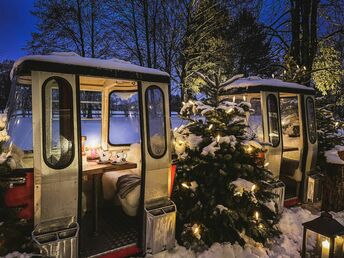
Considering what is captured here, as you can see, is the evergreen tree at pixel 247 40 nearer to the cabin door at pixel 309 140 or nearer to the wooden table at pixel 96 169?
the cabin door at pixel 309 140

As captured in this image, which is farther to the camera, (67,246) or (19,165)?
(19,165)

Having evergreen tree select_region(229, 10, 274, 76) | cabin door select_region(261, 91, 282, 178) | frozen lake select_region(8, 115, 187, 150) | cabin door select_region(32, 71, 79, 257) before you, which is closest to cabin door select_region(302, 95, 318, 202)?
cabin door select_region(261, 91, 282, 178)

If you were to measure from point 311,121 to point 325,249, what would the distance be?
12.8 ft

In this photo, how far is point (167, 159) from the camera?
4496mm

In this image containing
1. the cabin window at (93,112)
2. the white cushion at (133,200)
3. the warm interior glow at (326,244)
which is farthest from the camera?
the cabin window at (93,112)

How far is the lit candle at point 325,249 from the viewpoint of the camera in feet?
12.9

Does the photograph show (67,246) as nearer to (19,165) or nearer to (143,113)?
(19,165)

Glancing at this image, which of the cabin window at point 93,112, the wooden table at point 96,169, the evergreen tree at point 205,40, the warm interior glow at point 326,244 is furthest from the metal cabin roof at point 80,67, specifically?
the evergreen tree at point 205,40

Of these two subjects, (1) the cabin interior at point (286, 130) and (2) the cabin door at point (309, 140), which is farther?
(2) the cabin door at point (309, 140)

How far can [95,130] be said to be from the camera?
6418mm

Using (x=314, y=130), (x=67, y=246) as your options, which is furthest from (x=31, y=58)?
(x=314, y=130)

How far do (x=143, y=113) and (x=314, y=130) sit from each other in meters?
4.91

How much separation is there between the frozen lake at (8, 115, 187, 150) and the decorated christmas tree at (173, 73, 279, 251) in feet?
3.15

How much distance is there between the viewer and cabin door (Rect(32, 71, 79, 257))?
341 cm
